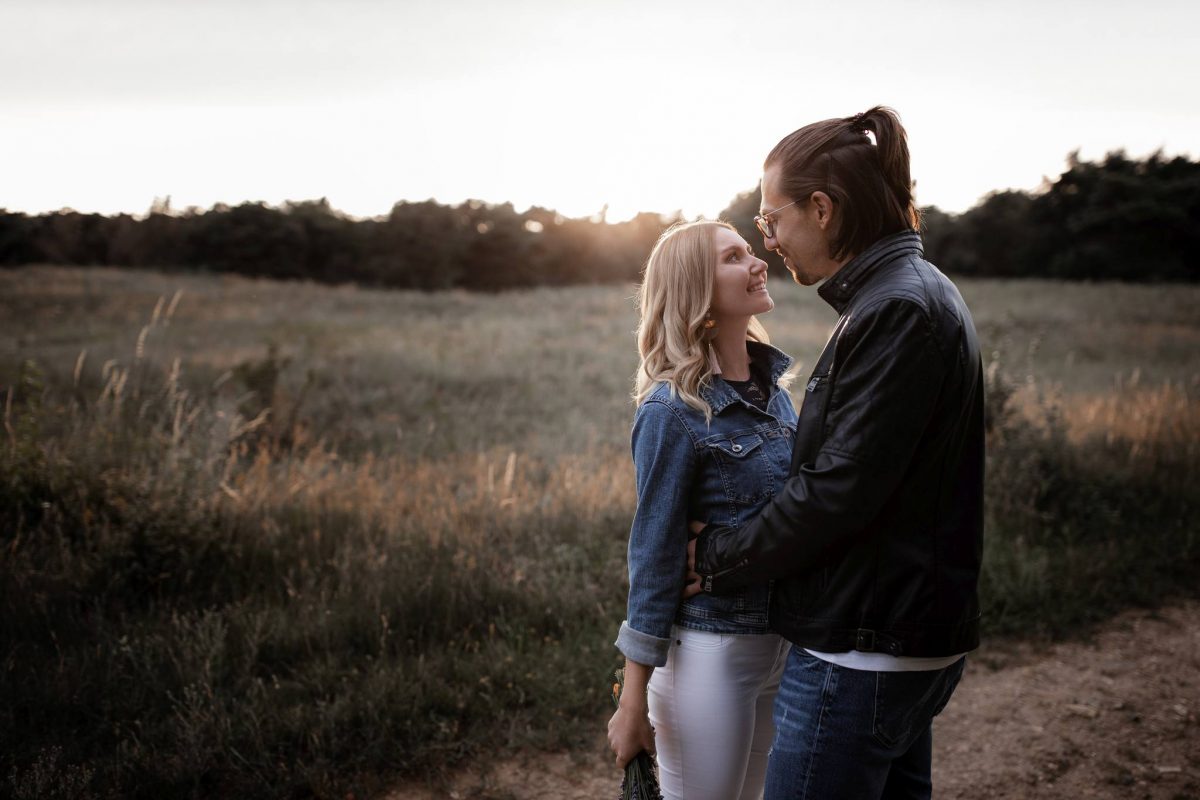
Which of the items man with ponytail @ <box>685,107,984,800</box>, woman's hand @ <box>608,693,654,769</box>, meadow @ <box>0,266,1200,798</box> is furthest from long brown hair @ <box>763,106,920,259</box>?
meadow @ <box>0,266,1200,798</box>

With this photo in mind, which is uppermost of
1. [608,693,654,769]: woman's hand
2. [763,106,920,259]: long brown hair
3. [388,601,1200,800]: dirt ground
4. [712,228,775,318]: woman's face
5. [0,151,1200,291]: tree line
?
[0,151,1200,291]: tree line

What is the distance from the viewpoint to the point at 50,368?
10.6 metres

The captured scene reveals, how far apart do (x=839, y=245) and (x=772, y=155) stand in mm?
272

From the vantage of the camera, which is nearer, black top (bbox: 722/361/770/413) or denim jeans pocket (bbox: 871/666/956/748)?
denim jeans pocket (bbox: 871/666/956/748)

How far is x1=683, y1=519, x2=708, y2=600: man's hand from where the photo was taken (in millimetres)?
1896

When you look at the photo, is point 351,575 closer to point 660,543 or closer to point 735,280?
point 660,543

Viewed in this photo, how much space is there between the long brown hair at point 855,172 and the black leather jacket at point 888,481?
6cm

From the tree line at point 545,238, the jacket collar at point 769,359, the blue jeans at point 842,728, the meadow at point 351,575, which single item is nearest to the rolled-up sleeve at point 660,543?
the jacket collar at point 769,359

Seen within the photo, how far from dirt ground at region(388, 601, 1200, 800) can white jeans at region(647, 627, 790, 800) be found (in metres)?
1.49

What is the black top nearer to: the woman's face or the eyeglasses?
the woman's face

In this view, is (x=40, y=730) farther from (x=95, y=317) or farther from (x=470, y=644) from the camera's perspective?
(x=95, y=317)

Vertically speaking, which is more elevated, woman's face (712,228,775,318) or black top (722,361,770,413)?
woman's face (712,228,775,318)

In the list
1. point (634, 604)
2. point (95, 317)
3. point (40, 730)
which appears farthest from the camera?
point (95, 317)

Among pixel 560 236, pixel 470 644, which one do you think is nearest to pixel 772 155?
pixel 470 644
